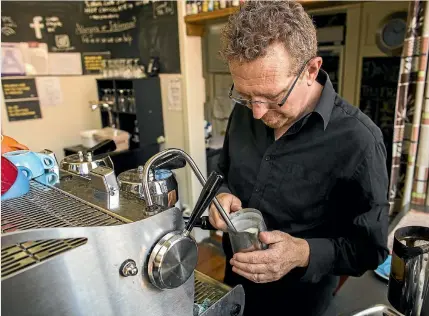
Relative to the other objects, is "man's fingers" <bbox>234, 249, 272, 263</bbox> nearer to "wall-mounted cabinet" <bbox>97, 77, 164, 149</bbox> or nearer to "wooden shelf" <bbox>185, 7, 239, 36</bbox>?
"wooden shelf" <bbox>185, 7, 239, 36</bbox>

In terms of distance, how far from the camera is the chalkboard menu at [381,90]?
3008 mm

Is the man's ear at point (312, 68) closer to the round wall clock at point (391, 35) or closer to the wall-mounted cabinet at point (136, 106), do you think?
the wall-mounted cabinet at point (136, 106)

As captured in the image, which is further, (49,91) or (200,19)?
(49,91)

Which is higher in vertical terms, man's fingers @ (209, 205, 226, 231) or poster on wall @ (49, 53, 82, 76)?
poster on wall @ (49, 53, 82, 76)

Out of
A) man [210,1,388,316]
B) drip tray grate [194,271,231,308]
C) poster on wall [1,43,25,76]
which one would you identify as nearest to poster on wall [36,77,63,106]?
poster on wall [1,43,25,76]

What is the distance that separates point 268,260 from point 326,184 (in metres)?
0.33

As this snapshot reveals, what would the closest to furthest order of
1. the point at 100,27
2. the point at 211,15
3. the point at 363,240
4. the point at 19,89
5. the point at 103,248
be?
1. the point at 103,248
2. the point at 363,240
3. the point at 211,15
4. the point at 19,89
5. the point at 100,27

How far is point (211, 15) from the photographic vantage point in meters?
2.47

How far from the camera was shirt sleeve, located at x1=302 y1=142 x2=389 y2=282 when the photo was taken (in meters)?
0.92

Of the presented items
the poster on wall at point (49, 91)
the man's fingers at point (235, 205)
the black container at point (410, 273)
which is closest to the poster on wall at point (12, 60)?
the poster on wall at point (49, 91)

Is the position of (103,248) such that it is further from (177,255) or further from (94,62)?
(94,62)

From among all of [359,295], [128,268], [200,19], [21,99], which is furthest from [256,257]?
[21,99]

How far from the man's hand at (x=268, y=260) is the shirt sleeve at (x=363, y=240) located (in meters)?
0.11

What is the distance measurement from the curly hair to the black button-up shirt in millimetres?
193
